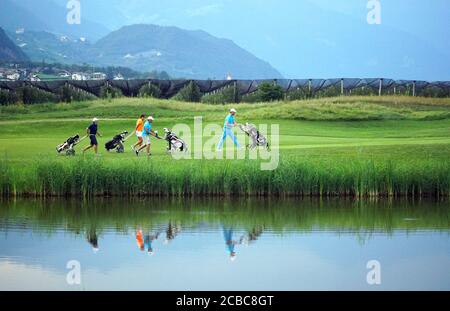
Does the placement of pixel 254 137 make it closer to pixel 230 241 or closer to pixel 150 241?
pixel 230 241

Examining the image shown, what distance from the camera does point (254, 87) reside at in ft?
220

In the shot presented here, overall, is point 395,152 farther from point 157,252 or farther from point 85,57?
point 85,57

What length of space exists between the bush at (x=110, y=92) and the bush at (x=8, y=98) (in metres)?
5.39

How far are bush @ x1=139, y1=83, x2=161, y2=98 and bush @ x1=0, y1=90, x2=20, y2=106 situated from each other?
8.17 meters

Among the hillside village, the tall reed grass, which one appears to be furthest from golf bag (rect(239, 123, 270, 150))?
the hillside village

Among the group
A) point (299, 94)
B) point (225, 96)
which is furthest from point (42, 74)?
point (299, 94)

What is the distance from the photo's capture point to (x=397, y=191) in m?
25.8

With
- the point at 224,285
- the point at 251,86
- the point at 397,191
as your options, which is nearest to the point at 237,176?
the point at 397,191

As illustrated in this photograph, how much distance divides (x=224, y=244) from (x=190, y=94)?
46984mm

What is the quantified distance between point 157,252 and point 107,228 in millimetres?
3240

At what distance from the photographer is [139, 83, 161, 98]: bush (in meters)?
64.0

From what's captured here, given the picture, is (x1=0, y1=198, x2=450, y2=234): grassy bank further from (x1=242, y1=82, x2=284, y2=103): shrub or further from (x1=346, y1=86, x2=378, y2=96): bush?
(x1=242, y1=82, x2=284, y2=103): shrub

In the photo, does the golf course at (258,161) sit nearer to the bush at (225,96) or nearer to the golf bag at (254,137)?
the golf bag at (254,137)

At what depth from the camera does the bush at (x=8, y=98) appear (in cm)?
5869
